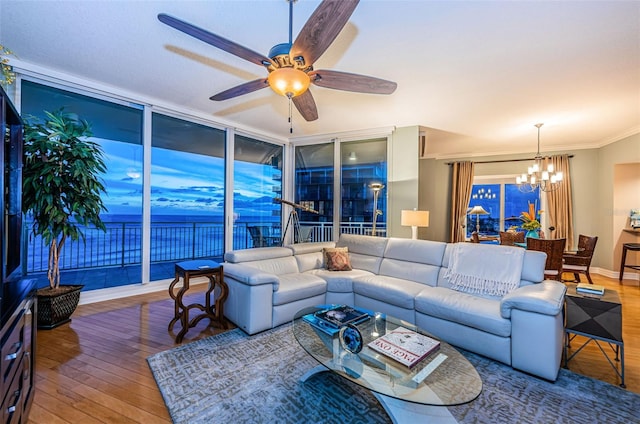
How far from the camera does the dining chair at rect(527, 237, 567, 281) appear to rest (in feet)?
12.6

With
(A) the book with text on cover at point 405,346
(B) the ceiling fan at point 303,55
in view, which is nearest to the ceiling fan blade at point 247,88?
(B) the ceiling fan at point 303,55

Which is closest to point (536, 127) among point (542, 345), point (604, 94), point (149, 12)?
point (604, 94)

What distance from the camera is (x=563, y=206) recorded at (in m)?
5.89

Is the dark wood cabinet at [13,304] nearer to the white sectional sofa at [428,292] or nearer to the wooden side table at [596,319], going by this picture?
the white sectional sofa at [428,292]

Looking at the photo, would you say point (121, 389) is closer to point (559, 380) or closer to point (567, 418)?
point (567, 418)

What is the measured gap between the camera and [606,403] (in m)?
1.74

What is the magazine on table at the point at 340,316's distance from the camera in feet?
6.75

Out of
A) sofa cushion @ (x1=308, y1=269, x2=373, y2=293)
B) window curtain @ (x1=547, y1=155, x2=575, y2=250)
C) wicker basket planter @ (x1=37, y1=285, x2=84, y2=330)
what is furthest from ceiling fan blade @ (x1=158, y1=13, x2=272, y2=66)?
window curtain @ (x1=547, y1=155, x2=575, y2=250)

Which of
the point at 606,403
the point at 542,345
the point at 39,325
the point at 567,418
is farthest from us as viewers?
the point at 39,325

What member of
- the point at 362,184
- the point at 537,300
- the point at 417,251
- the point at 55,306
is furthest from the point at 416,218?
the point at 55,306

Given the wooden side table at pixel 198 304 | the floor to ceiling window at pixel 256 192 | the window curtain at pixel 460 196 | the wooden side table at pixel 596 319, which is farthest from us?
the window curtain at pixel 460 196

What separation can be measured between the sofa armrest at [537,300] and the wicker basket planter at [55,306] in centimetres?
412

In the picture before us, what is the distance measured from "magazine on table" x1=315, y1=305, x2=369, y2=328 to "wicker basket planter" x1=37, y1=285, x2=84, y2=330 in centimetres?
266

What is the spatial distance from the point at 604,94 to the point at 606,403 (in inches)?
138
